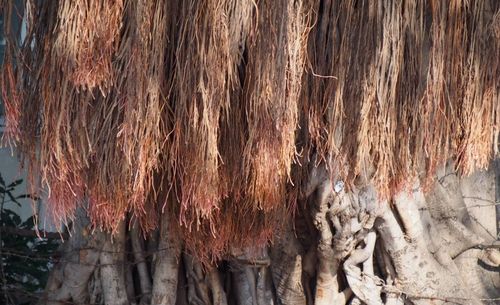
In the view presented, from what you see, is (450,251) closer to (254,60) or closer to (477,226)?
(477,226)

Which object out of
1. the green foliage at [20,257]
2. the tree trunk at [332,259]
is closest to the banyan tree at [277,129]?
the tree trunk at [332,259]

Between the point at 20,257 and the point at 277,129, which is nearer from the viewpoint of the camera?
the point at 277,129

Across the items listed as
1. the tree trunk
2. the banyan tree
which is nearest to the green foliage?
the tree trunk

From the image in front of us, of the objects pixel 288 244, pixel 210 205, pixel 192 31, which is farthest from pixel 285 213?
pixel 192 31

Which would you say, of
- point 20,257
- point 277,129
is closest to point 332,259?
point 277,129

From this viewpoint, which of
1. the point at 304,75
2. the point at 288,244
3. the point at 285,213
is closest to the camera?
the point at 304,75

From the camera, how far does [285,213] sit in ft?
13.5

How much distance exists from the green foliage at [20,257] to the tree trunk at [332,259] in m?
0.49

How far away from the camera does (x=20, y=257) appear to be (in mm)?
5469

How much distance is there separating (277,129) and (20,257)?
256 cm

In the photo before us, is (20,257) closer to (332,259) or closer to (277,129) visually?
(332,259)

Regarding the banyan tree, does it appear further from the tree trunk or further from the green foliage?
the green foliage

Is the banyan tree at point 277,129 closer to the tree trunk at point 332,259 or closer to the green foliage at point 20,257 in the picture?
the tree trunk at point 332,259

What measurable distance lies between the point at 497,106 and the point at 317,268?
3.73 feet
